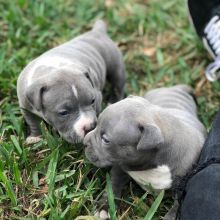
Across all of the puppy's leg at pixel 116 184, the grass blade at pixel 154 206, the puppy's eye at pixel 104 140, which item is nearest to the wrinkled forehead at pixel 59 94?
the puppy's eye at pixel 104 140

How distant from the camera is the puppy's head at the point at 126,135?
350cm

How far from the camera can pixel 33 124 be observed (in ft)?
14.9

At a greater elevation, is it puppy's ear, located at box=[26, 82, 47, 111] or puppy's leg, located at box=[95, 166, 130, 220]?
puppy's ear, located at box=[26, 82, 47, 111]

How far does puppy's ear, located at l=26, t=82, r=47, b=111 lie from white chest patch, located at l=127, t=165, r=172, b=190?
98cm

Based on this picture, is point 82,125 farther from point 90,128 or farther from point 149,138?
point 149,138

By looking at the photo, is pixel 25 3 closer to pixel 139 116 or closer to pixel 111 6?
pixel 111 6

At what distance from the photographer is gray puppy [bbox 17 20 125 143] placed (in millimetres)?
4117

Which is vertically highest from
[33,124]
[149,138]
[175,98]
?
[149,138]

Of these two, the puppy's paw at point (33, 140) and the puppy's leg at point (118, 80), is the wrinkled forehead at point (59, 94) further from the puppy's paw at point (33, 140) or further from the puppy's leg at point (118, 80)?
the puppy's leg at point (118, 80)

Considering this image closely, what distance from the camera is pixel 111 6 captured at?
6.80m

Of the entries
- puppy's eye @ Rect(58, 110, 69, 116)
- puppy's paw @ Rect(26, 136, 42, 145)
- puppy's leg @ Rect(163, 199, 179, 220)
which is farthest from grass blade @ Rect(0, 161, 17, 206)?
puppy's leg @ Rect(163, 199, 179, 220)

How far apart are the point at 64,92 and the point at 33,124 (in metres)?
0.63

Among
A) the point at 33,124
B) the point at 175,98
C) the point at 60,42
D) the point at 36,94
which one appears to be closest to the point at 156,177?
the point at 175,98

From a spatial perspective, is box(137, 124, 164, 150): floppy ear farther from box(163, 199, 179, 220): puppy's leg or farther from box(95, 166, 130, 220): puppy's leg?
box(163, 199, 179, 220): puppy's leg
